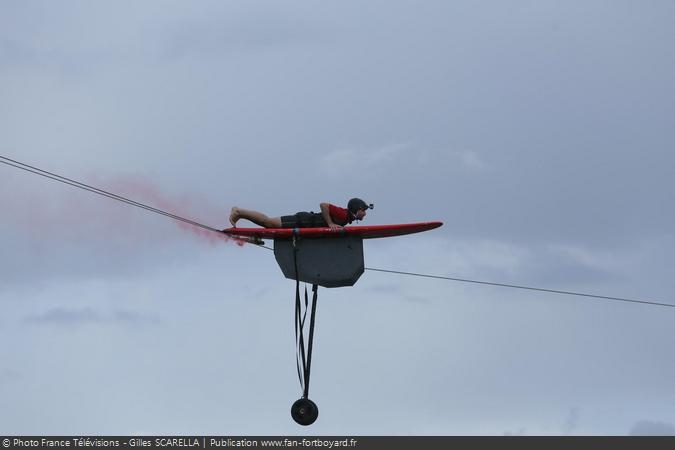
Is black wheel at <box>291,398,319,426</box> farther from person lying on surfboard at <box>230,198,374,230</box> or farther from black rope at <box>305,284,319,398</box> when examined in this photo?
person lying on surfboard at <box>230,198,374,230</box>

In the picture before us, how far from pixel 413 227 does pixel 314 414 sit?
210 inches

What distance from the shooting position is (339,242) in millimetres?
33000

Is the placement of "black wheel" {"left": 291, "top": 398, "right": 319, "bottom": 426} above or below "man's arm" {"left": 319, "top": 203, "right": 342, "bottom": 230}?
below

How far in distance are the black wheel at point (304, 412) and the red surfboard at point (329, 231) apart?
4210mm

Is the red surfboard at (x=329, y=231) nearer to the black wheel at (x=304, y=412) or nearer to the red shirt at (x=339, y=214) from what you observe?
the red shirt at (x=339, y=214)

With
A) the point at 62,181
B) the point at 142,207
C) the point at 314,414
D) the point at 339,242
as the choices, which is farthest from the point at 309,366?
the point at 62,181

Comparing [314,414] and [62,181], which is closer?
[62,181]

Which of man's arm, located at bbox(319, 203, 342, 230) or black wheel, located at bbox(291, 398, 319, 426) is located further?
man's arm, located at bbox(319, 203, 342, 230)

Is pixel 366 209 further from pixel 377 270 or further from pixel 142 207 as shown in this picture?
pixel 142 207

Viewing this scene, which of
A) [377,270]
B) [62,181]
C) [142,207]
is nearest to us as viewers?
[62,181]

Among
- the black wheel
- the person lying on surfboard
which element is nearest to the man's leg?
the person lying on surfboard

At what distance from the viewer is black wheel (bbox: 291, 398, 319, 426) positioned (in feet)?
108

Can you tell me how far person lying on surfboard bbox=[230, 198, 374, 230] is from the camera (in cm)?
3306

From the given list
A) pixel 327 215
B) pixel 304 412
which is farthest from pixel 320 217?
pixel 304 412
